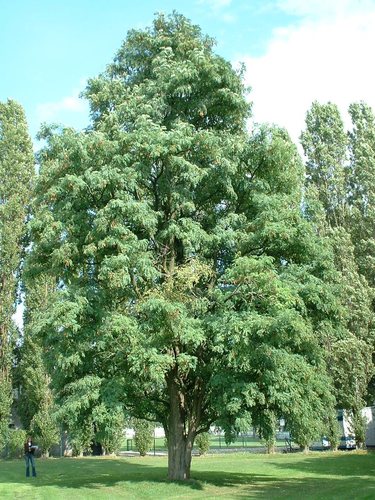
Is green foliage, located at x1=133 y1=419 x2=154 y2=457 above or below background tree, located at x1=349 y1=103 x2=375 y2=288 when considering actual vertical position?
below

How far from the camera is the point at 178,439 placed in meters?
17.2

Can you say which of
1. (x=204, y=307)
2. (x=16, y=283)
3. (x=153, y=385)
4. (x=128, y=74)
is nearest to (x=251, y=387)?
(x=204, y=307)

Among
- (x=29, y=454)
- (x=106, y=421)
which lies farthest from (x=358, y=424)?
(x=106, y=421)

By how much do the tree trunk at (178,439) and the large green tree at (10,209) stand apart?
20.3 m

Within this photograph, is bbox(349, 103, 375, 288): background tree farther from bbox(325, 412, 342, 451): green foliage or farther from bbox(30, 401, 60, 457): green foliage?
bbox(30, 401, 60, 457): green foliage

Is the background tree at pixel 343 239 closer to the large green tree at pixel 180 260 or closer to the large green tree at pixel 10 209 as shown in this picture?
the large green tree at pixel 180 260

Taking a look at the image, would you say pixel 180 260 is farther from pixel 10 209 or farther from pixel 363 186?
pixel 10 209

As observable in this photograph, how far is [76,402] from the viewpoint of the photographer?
14508mm

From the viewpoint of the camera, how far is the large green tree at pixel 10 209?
36.6 m

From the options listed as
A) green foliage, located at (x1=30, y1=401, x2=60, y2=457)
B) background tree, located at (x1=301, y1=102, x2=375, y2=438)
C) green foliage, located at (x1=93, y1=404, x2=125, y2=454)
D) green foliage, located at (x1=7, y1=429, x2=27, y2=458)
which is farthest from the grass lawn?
green foliage, located at (x1=30, y1=401, x2=60, y2=457)

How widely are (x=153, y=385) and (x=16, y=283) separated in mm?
22826

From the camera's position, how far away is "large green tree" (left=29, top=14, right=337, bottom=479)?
1462 cm

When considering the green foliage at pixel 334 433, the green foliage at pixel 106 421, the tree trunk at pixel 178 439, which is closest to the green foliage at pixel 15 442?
the green foliage at pixel 334 433

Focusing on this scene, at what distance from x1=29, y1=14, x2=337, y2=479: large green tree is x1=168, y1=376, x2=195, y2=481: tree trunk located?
0.14ft
